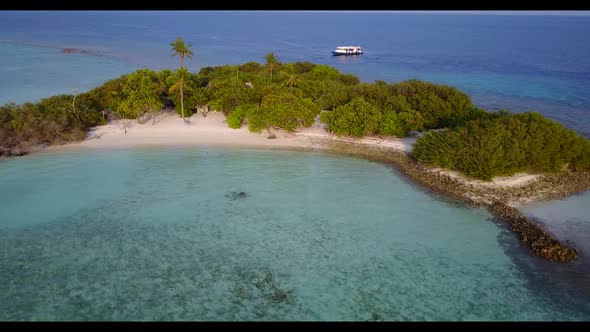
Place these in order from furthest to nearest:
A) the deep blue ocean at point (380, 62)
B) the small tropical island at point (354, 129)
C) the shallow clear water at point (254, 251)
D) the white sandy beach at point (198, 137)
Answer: the deep blue ocean at point (380, 62) → the white sandy beach at point (198, 137) → the small tropical island at point (354, 129) → the shallow clear water at point (254, 251)

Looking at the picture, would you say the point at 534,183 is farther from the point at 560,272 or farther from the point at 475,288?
the point at 475,288

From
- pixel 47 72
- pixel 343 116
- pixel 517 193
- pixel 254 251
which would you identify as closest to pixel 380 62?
pixel 343 116

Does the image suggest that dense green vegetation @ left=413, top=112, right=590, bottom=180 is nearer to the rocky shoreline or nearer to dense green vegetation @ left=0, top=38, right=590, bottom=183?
dense green vegetation @ left=0, top=38, right=590, bottom=183

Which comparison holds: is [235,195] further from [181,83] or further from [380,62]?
[380,62]

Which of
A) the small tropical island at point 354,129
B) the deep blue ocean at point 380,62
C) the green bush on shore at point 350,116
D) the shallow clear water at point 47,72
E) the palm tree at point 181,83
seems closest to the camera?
the small tropical island at point 354,129

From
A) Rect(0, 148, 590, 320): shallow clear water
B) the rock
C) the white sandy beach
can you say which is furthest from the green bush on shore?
the rock

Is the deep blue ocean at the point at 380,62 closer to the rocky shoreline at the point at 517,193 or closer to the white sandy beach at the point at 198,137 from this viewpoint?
the white sandy beach at the point at 198,137

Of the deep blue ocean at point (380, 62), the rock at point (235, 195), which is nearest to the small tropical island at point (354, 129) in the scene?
the rock at point (235, 195)
